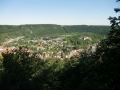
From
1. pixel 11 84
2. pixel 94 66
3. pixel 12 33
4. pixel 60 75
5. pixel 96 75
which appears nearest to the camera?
pixel 96 75

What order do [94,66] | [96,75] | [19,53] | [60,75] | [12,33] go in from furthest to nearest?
[12,33] → [60,75] → [19,53] → [94,66] → [96,75]

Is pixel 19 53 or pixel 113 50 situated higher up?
pixel 113 50

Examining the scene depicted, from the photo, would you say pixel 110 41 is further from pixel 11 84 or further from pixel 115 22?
pixel 11 84

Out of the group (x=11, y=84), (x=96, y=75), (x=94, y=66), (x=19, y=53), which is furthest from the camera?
(x=19, y=53)

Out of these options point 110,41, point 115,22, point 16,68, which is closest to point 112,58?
point 110,41

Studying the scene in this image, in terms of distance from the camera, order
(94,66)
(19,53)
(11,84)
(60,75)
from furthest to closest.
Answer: (60,75) < (19,53) < (11,84) < (94,66)

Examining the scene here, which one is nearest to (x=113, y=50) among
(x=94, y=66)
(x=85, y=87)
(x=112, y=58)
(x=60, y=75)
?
(x=112, y=58)

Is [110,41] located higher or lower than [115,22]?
lower

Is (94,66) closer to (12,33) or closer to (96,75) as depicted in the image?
(96,75)

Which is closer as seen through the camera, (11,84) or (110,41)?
(110,41)
